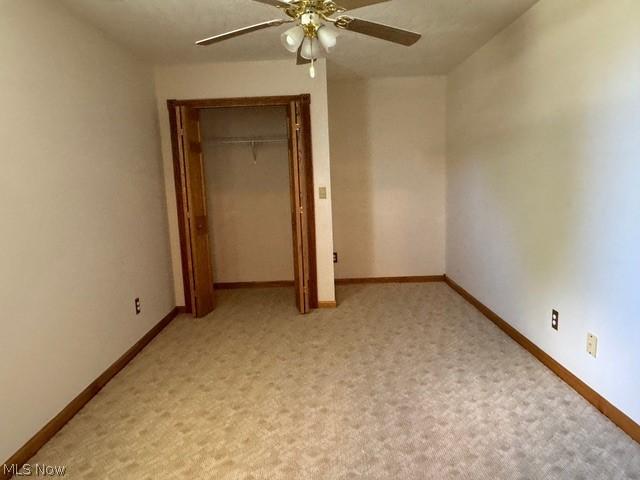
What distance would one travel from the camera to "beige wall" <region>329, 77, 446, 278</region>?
4730mm

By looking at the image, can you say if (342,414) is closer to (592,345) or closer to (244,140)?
(592,345)

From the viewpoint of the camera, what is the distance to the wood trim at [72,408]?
195cm

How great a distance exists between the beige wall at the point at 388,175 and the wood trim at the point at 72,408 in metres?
2.54

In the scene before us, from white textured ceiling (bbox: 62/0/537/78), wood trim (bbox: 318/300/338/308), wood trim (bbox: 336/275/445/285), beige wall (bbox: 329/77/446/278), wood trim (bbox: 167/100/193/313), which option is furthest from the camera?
wood trim (bbox: 336/275/445/285)

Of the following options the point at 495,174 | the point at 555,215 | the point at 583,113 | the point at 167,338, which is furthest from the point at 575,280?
the point at 167,338

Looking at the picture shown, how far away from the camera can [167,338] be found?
3492mm

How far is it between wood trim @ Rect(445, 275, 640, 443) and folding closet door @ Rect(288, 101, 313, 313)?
1681 millimetres

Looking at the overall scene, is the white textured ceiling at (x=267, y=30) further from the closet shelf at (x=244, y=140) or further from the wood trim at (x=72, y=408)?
the wood trim at (x=72, y=408)

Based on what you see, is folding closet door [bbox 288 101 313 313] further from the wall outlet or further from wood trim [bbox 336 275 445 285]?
the wall outlet

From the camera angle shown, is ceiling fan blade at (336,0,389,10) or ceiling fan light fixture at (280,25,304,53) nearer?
ceiling fan blade at (336,0,389,10)

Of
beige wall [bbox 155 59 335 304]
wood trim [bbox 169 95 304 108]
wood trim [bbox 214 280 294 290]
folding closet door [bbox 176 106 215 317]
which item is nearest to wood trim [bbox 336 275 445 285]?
wood trim [bbox 214 280 294 290]

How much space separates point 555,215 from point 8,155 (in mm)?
3041

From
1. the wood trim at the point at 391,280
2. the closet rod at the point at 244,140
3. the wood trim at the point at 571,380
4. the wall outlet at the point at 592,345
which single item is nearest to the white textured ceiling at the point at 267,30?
the closet rod at the point at 244,140

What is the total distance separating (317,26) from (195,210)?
2.47 metres
